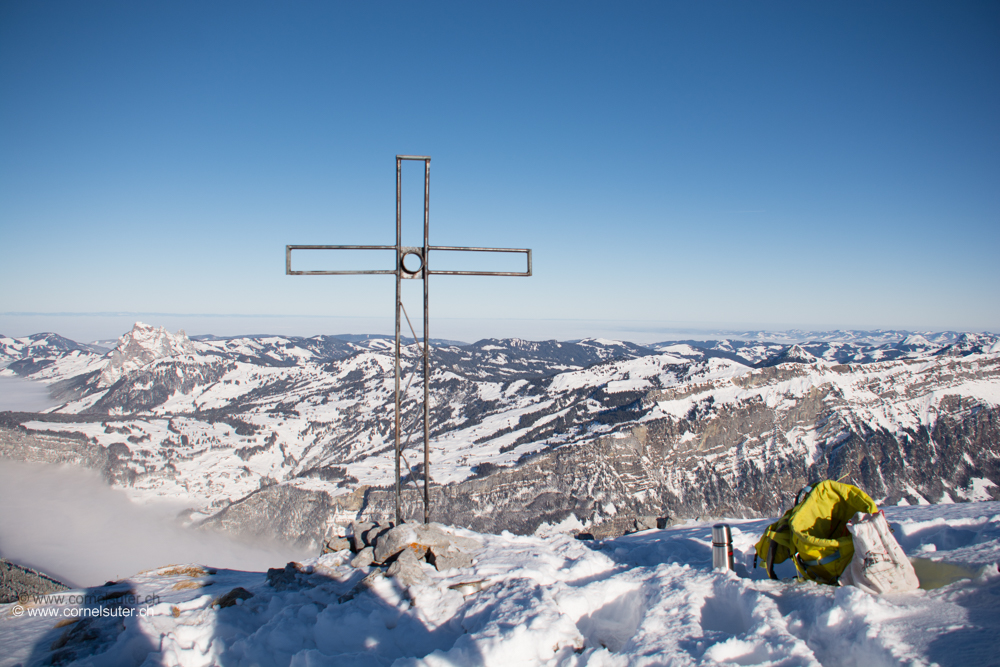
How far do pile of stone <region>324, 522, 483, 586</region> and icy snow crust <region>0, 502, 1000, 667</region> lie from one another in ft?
0.98

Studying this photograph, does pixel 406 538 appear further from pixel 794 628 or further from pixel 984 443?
pixel 984 443

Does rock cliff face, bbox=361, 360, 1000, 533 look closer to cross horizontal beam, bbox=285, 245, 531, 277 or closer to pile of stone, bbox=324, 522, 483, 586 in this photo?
pile of stone, bbox=324, 522, 483, 586

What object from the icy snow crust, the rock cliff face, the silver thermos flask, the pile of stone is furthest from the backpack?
the rock cliff face

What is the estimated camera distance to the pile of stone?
9.26 meters

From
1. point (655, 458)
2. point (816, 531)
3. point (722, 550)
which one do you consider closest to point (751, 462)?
point (655, 458)

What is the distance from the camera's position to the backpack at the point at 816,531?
7285 millimetres

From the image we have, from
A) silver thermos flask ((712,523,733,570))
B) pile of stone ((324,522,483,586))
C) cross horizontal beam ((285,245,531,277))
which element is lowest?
pile of stone ((324,522,483,586))

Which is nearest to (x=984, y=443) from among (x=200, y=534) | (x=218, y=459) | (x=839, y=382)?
(x=839, y=382)

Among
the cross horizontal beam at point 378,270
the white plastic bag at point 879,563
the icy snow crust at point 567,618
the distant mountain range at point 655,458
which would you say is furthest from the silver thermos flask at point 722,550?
the distant mountain range at point 655,458

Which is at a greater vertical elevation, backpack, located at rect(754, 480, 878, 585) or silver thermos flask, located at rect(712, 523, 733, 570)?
backpack, located at rect(754, 480, 878, 585)

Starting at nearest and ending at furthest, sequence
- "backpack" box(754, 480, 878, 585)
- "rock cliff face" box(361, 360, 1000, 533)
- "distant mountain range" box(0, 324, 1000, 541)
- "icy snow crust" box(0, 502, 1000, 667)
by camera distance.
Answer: "icy snow crust" box(0, 502, 1000, 667) < "backpack" box(754, 480, 878, 585) < "rock cliff face" box(361, 360, 1000, 533) < "distant mountain range" box(0, 324, 1000, 541)

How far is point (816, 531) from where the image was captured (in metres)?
7.83

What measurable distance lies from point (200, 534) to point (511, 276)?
165 m

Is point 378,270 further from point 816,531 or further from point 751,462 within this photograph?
point 751,462
